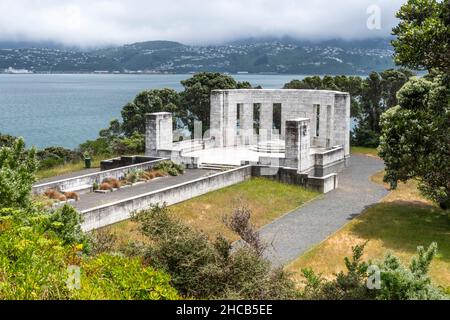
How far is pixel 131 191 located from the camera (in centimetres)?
2764

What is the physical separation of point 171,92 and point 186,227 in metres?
38.7

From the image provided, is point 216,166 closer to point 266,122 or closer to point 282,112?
point 266,122

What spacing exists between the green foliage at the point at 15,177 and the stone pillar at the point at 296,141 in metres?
18.7

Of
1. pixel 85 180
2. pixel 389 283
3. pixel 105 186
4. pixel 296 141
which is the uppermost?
pixel 296 141

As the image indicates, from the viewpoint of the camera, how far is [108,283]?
31.9 ft

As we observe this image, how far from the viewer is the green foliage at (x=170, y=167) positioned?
32.4 meters

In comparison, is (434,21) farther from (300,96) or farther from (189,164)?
(300,96)

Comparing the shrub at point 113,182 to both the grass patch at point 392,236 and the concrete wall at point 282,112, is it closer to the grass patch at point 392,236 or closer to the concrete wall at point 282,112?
the grass patch at point 392,236

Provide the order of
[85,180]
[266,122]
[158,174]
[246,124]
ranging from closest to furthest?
[85,180] < [158,174] < [266,122] < [246,124]

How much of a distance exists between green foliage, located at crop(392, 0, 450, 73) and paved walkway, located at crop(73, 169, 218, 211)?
50.6 feet

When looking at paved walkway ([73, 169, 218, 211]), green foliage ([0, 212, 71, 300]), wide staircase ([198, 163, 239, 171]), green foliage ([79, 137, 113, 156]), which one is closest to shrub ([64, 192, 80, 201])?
paved walkway ([73, 169, 218, 211])

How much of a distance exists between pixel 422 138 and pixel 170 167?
61.6 ft

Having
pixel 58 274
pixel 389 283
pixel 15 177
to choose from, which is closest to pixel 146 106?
pixel 15 177
